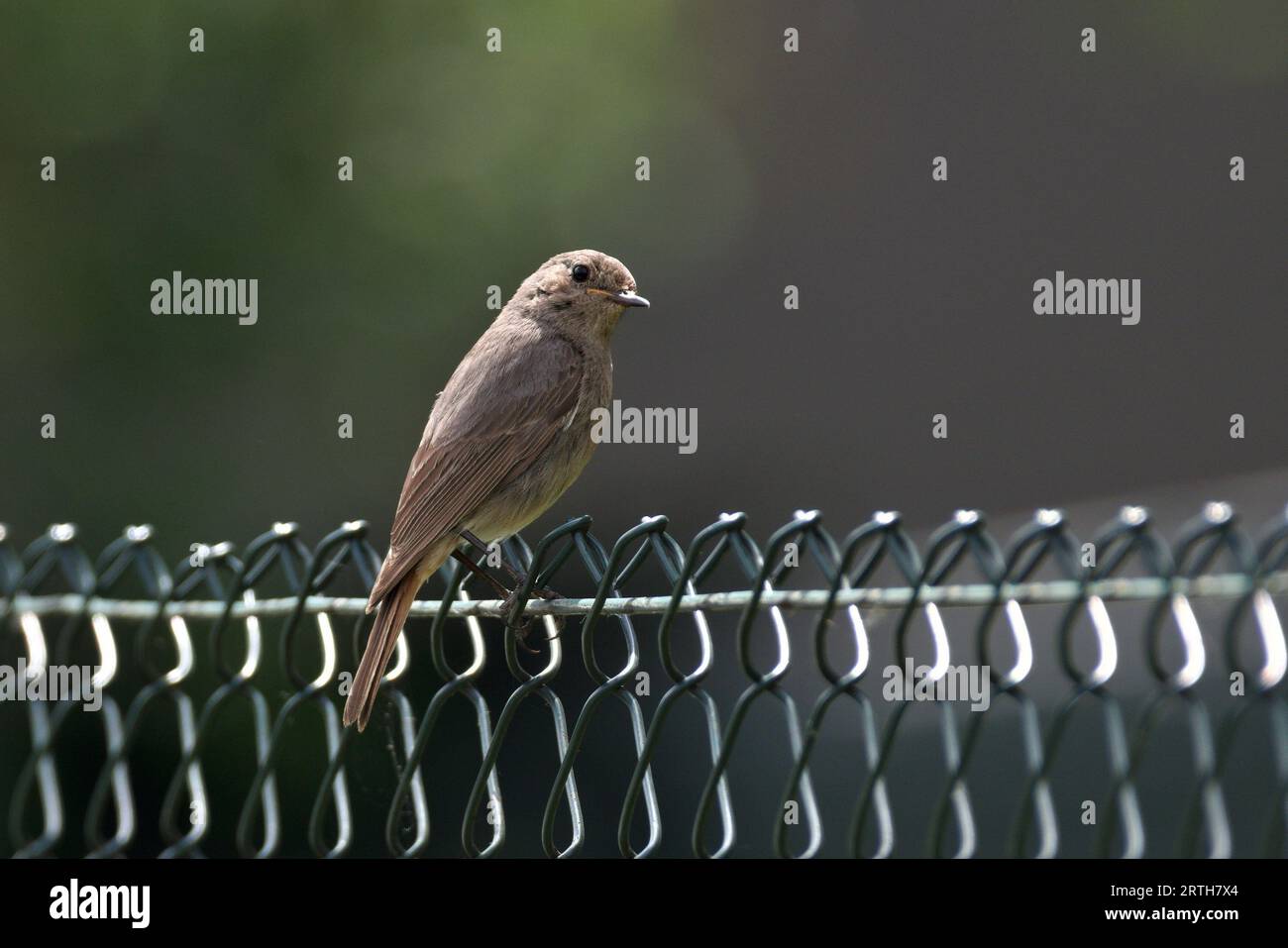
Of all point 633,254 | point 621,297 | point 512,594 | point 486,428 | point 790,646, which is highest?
point 633,254

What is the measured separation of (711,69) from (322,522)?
4.92 meters

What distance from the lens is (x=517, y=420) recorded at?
5047mm

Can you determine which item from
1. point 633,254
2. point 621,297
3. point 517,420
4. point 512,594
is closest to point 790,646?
point 512,594

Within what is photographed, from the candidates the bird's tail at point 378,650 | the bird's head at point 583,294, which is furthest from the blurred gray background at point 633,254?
the bird's tail at point 378,650

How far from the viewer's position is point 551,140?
1109 cm

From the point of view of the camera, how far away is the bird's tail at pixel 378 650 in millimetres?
3855

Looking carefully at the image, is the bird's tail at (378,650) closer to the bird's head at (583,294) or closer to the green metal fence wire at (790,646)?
the green metal fence wire at (790,646)

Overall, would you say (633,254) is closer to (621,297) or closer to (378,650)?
(621,297)

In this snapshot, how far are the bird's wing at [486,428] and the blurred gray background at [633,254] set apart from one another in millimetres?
4114

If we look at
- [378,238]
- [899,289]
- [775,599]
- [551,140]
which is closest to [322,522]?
[378,238]

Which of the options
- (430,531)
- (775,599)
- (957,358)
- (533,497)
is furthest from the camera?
(957,358)

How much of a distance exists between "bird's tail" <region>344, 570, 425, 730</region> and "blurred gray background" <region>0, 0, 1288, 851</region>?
505 centimetres

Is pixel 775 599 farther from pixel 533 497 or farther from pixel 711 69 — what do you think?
pixel 711 69

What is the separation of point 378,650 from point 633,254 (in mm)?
7665
